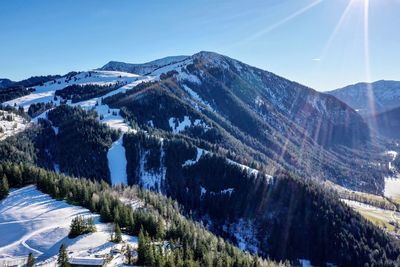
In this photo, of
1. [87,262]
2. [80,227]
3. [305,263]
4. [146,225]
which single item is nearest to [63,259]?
[87,262]

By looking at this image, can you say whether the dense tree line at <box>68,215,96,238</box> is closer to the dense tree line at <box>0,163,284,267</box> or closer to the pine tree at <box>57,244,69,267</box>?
the dense tree line at <box>0,163,284,267</box>

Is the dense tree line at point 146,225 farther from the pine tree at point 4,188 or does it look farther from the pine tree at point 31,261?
the pine tree at point 31,261

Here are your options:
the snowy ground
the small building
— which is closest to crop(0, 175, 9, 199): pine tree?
the snowy ground

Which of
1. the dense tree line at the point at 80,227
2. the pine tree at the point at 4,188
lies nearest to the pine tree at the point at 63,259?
the dense tree line at the point at 80,227

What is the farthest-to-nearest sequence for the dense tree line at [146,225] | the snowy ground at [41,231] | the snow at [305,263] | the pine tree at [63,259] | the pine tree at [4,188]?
the snow at [305,263] < the pine tree at [4,188] < the dense tree line at [146,225] < the snowy ground at [41,231] < the pine tree at [63,259]

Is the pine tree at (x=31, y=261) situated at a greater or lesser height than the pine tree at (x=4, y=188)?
lesser

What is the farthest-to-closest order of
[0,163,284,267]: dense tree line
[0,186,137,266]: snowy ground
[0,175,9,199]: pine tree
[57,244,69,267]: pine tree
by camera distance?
[0,175,9,199]: pine tree
[0,163,284,267]: dense tree line
[0,186,137,266]: snowy ground
[57,244,69,267]: pine tree

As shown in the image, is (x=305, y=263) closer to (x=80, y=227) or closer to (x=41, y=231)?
(x=80, y=227)
